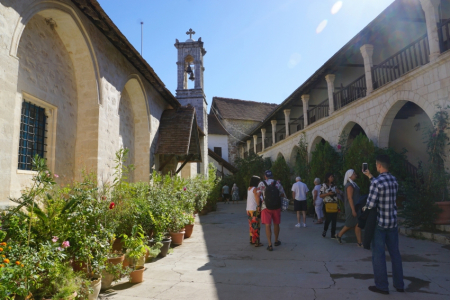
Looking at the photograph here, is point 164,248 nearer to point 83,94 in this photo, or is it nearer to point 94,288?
point 94,288

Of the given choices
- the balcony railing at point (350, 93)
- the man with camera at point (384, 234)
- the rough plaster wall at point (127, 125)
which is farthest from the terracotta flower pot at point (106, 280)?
the balcony railing at point (350, 93)

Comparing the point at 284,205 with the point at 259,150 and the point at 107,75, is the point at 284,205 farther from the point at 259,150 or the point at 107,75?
the point at 259,150

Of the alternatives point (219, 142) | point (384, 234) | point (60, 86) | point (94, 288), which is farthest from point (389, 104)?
point (219, 142)

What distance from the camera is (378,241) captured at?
371cm

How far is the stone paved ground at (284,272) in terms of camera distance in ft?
11.9

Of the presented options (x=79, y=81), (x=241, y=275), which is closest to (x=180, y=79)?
(x=79, y=81)

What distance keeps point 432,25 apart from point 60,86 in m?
9.19

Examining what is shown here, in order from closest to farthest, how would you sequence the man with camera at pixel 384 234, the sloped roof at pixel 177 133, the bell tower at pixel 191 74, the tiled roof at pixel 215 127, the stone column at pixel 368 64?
1. the man with camera at pixel 384 234
2. the stone column at pixel 368 64
3. the sloped roof at pixel 177 133
4. the bell tower at pixel 191 74
5. the tiled roof at pixel 215 127

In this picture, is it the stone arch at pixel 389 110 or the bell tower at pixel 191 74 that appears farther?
the bell tower at pixel 191 74

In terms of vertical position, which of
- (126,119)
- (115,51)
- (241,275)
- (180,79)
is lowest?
(241,275)

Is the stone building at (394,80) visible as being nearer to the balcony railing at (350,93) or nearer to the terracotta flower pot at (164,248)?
the balcony railing at (350,93)

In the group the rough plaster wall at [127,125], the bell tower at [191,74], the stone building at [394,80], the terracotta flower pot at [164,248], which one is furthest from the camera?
the bell tower at [191,74]

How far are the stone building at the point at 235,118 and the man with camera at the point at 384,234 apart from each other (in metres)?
27.5

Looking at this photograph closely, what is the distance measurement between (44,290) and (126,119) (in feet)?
24.3
